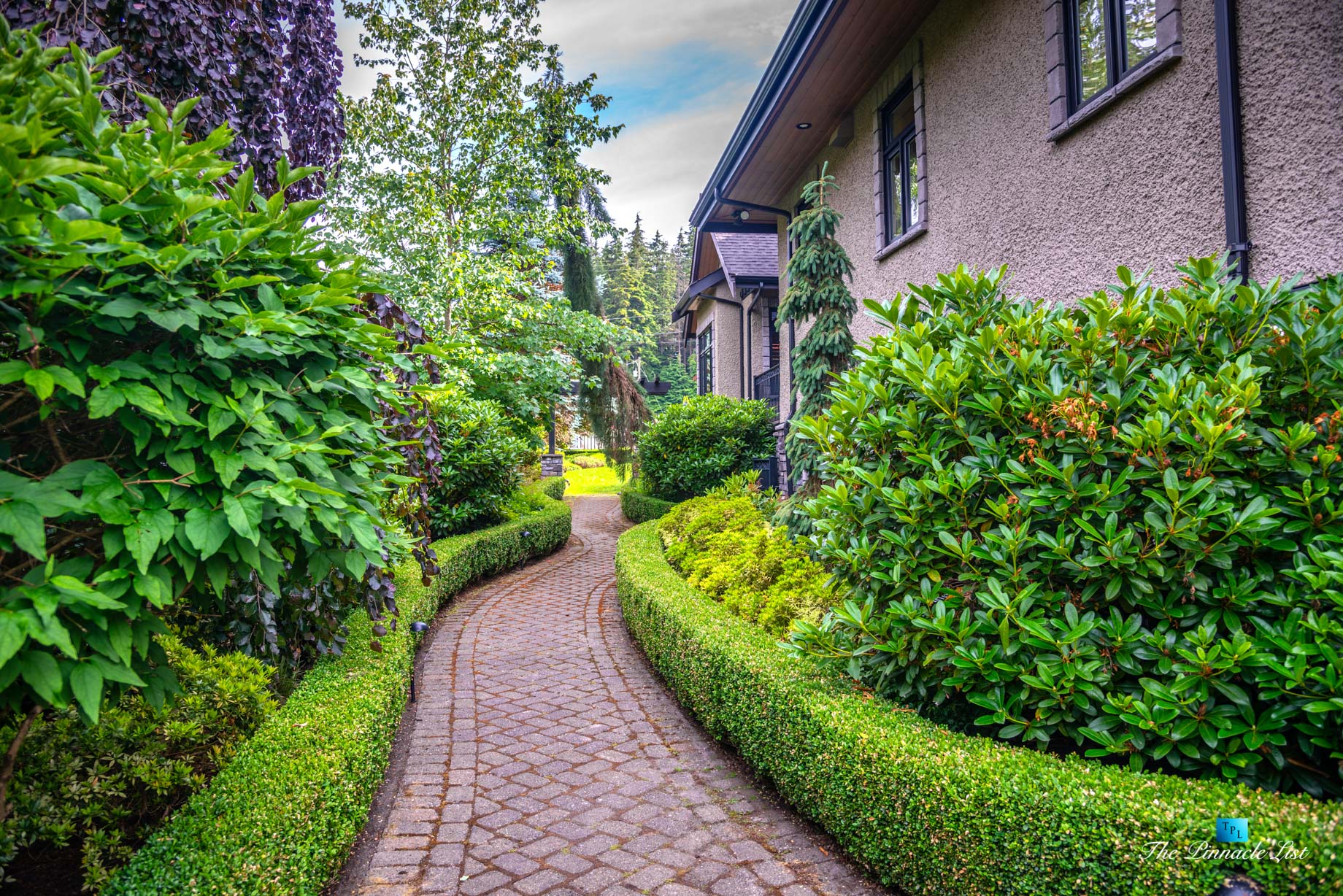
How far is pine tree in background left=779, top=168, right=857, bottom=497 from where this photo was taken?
21.9 feet

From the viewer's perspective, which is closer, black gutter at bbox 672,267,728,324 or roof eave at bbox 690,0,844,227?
roof eave at bbox 690,0,844,227

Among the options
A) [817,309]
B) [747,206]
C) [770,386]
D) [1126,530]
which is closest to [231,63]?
[817,309]

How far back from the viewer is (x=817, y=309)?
22.8 ft

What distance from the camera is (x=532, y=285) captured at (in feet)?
54.2

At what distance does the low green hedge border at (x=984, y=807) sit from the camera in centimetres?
212

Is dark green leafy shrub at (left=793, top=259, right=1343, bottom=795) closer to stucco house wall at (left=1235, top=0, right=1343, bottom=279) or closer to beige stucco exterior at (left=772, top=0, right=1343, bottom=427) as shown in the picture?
stucco house wall at (left=1235, top=0, right=1343, bottom=279)

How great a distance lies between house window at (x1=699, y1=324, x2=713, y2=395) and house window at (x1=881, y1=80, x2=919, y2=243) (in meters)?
12.4

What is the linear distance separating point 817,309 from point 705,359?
16.0 metres

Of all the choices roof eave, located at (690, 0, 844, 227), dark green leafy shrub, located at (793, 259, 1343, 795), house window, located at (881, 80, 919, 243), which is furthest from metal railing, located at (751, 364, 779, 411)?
dark green leafy shrub, located at (793, 259, 1343, 795)

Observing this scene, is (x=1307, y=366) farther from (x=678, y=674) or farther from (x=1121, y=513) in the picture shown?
(x=678, y=674)

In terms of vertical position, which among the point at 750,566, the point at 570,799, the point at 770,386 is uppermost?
the point at 770,386

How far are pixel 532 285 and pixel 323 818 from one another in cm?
1465

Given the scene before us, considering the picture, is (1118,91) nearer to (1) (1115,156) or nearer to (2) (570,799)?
(1) (1115,156)

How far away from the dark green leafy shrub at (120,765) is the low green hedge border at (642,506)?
1034 centimetres
